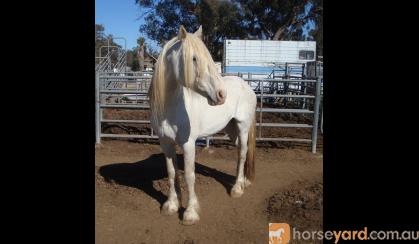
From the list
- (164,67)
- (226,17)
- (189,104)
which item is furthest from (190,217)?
(226,17)

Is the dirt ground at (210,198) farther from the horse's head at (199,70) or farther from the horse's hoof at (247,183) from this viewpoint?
the horse's head at (199,70)

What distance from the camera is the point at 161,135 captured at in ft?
10.1

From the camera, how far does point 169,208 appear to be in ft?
11.0

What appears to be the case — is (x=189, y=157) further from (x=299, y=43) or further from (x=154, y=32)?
(x=154, y=32)

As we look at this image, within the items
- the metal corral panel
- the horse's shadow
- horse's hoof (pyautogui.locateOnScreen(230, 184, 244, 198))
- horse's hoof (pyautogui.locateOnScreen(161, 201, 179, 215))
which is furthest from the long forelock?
the metal corral panel

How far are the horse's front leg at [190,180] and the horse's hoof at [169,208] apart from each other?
0.17m

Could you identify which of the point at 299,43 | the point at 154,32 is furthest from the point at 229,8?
the point at 299,43

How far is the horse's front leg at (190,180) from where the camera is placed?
3018mm

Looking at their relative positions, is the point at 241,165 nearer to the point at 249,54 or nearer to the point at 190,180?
the point at 190,180

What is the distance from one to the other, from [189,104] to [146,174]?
6.00ft

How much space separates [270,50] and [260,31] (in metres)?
10.3

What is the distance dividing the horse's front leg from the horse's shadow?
510 millimetres

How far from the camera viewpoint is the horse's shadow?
13.3ft
